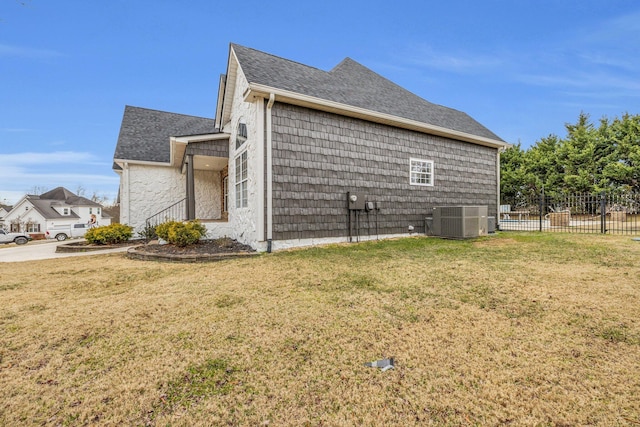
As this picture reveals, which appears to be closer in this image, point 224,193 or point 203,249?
point 203,249

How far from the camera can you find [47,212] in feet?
108

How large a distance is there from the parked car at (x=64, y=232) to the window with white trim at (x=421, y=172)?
80.7 ft

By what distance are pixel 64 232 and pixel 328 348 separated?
1140 inches

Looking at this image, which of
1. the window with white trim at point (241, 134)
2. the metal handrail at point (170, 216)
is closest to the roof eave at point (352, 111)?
the window with white trim at point (241, 134)

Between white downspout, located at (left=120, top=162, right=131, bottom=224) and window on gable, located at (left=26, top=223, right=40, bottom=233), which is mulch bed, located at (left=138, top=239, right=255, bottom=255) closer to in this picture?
white downspout, located at (left=120, top=162, right=131, bottom=224)

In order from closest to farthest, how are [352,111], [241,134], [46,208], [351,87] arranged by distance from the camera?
1. [352,111]
2. [241,134]
3. [351,87]
4. [46,208]

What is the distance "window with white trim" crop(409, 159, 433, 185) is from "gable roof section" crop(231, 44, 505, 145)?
51.3 inches

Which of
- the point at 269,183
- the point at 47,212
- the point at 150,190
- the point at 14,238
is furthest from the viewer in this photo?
the point at 47,212

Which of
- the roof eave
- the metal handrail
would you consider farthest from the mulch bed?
the metal handrail

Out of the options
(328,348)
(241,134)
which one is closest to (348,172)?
(241,134)

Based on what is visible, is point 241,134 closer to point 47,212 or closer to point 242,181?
point 242,181

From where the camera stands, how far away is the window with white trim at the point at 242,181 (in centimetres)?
809

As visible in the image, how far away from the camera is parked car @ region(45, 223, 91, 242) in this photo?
72.3ft

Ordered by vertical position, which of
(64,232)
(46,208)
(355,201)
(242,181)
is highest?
(242,181)
